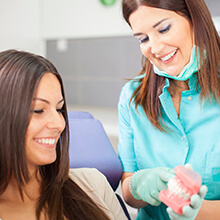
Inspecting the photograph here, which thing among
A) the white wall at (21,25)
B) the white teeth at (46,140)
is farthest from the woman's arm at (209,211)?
the white wall at (21,25)

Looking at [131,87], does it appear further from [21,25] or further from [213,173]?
[21,25]

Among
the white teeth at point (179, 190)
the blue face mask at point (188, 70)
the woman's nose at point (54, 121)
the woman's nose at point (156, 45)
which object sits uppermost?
the woman's nose at point (156, 45)

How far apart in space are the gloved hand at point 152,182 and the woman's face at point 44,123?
327 millimetres

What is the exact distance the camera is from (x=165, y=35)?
4.23ft

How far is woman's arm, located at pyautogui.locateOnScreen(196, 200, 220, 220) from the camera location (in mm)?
1265

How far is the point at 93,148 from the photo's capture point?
162 cm

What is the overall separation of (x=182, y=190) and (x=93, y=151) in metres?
0.71

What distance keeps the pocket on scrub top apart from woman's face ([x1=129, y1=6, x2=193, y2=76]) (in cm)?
35

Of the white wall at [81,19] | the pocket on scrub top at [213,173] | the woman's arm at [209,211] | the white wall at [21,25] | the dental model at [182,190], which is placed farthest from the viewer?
the white wall at [21,25]

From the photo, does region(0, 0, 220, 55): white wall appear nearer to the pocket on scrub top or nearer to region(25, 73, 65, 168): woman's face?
the pocket on scrub top

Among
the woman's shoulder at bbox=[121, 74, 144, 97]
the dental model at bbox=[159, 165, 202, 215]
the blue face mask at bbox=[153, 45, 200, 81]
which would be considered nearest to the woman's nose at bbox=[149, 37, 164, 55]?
the blue face mask at bbox=[153, 45, 200, 81]

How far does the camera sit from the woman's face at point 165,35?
128cm

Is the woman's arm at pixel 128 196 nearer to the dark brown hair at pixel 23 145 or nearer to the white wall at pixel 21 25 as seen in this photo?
the dark brown hair at pixel 23 145

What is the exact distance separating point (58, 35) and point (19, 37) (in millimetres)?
396
